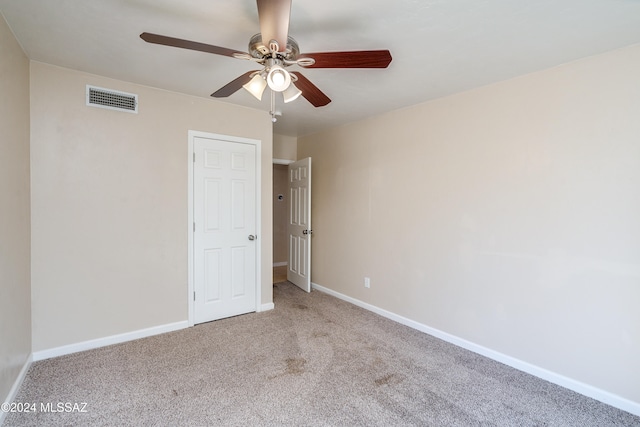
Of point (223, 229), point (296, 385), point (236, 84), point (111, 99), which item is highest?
point (111, 99)

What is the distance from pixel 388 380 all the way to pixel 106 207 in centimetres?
278

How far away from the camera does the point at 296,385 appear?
2.15 meters

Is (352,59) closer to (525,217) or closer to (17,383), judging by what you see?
(525,217)

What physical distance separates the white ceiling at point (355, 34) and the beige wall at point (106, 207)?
353mm

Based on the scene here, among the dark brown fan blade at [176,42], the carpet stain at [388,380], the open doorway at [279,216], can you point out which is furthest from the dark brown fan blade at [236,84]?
the open doorway at [279,216]

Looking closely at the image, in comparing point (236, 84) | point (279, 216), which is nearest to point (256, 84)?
point (236, 84)

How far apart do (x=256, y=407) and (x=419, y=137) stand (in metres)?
2.80

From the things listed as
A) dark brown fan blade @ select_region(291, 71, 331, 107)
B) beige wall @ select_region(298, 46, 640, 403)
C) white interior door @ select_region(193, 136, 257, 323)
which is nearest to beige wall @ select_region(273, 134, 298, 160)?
white interior door @ select_region(193, 136, 257, 323)

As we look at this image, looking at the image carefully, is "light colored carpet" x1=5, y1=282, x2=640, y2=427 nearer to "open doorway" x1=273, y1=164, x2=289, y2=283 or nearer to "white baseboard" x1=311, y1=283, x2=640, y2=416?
"white baseboard" x1=311, y1=283, x2=640, y2=416

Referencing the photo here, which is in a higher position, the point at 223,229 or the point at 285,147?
the point at 285,147

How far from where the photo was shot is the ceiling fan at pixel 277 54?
1.34 metres

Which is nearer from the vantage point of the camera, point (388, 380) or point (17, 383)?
point (17, 383)

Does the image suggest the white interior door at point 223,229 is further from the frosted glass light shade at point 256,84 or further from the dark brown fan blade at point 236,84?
the frosted glass light shade at point 256,84

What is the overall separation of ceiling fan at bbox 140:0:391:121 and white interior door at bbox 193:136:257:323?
156cm
